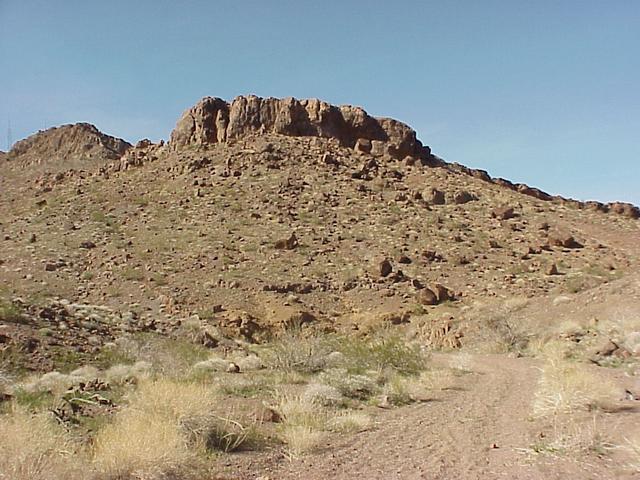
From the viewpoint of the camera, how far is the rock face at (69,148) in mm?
65188

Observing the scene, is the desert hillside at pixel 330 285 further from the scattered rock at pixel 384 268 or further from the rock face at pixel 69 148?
the rock face at pixel 69 148

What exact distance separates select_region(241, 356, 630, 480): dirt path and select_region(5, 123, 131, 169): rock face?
59704 mm

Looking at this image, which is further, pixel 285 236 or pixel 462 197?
pixel 462 197

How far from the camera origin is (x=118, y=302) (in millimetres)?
26594

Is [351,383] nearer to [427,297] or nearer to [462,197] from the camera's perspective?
[427,297]

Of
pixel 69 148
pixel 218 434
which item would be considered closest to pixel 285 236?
pixel 218 434

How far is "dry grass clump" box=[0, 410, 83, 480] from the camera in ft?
18.4

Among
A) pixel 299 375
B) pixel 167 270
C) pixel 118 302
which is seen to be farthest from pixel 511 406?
A: pixel 167 270

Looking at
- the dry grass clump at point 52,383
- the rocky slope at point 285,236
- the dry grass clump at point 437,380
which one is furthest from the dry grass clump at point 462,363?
the dry grass clump at point 52,383

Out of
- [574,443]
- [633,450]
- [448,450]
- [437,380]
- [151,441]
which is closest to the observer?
[151,441]

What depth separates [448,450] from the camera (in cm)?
780

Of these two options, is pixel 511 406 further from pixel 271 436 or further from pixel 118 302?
pixel 118 302

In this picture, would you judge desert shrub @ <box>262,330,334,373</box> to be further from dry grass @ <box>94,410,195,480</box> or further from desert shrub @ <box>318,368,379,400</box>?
dry grass @ <box>94,410,195,480</box>

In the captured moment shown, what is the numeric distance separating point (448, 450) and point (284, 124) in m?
40.6
